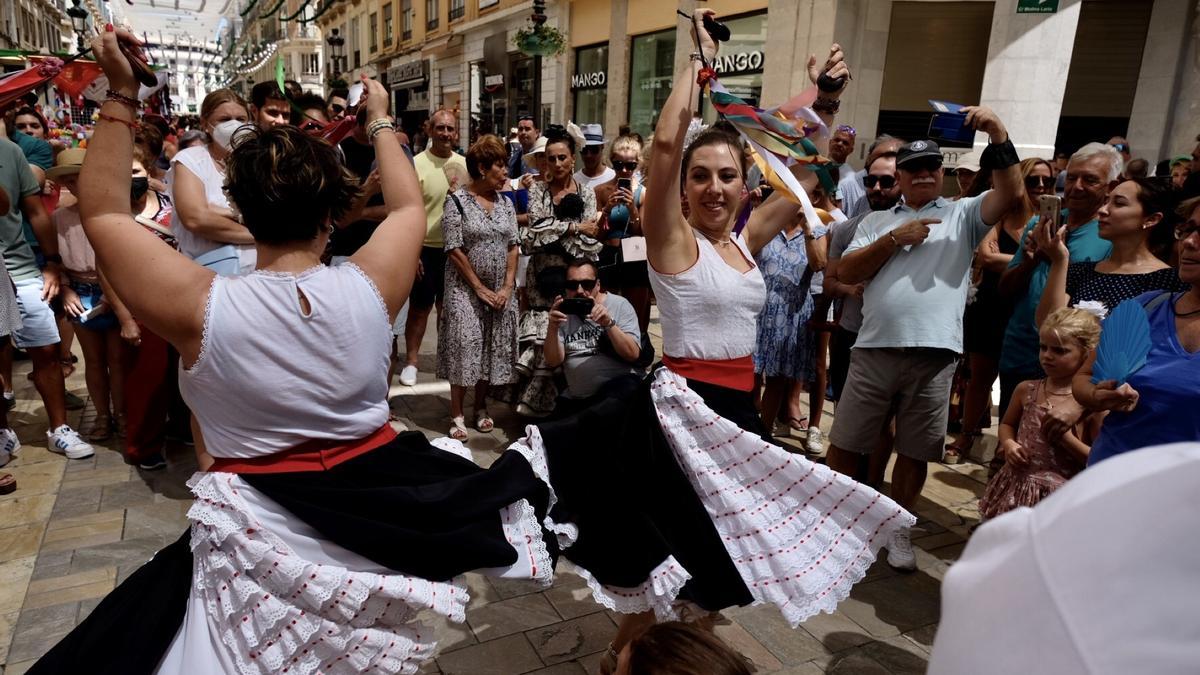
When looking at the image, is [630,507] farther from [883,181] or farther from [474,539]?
[883,181]

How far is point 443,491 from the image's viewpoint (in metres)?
1.80

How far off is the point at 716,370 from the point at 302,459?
4.39ft

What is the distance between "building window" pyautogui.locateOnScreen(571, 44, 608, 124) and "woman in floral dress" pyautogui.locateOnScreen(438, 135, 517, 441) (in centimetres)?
1421

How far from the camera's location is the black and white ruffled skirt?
157 centimetres

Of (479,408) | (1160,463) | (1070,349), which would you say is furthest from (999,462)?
(1160,463)

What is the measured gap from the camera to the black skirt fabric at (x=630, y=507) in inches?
87.0

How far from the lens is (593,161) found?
6672mm

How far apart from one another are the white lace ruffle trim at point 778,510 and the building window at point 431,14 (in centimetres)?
2938

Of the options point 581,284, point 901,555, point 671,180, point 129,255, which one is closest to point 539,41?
point 581,284

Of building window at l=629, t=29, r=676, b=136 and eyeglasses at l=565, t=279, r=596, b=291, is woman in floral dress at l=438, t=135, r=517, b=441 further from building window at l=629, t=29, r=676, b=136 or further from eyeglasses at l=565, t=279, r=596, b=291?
building window at l=629, t=29, r=676, b=136

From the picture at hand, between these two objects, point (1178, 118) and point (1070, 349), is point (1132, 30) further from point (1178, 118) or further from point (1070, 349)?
point (1070, 349)

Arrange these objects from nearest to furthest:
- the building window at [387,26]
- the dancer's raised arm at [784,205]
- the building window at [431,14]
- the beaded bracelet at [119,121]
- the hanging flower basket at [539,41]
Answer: the beaded bracelet at [119,121], the dancer's raised arm at [784,205], the hanging flower basket at [539,41], the building window at [431,14], the building window at [387,26]

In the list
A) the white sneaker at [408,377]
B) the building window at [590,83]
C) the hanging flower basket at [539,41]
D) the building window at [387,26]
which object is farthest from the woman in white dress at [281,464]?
the building window at [387,26]

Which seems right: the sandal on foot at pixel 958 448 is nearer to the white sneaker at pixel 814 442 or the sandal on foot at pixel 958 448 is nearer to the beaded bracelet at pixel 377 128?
the white sneaker at pixel 814 442
